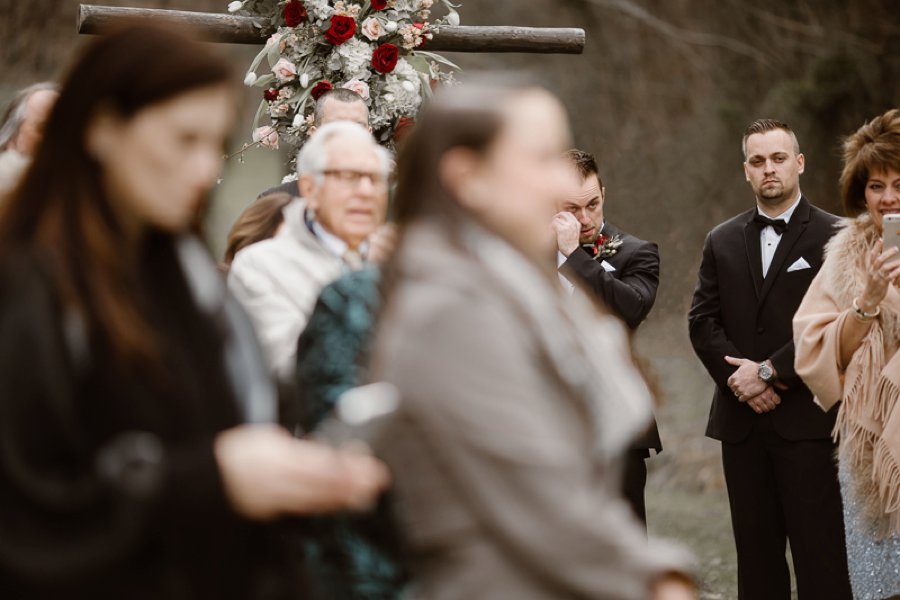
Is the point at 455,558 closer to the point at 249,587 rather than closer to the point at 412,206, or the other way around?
the point at 249,587

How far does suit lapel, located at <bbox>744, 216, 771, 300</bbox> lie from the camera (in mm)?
5309

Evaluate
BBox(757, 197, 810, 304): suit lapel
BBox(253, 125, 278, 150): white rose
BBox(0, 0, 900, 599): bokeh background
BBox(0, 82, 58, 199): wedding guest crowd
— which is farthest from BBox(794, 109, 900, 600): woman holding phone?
BBox(0, 0, 900, 599): bokeh background

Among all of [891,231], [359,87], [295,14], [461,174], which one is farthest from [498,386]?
[295,14]

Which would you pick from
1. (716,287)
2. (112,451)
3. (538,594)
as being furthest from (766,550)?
(112,451)

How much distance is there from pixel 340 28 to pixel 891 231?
2204 mm

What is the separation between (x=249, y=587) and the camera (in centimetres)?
178

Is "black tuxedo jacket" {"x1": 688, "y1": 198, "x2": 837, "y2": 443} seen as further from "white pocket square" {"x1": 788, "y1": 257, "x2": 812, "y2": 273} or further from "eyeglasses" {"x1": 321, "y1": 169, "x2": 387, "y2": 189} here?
"eyeglasses" {"x1": 321, "y1": 169, "x2": 387, "y2": 189}

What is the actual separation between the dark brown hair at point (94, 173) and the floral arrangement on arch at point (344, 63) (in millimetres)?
3390

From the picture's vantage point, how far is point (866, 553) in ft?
14.4

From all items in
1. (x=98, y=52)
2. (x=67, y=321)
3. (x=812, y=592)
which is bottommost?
(x=812, y=592)

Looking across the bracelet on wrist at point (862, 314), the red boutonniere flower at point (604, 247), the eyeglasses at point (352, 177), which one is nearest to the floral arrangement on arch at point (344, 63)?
the red boutonniere flower at point (604, 247)

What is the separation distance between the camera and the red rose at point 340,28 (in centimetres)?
521

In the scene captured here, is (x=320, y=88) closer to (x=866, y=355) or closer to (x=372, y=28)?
(x=372, y=28)

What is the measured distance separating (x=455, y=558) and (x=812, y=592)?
11.8 ft
